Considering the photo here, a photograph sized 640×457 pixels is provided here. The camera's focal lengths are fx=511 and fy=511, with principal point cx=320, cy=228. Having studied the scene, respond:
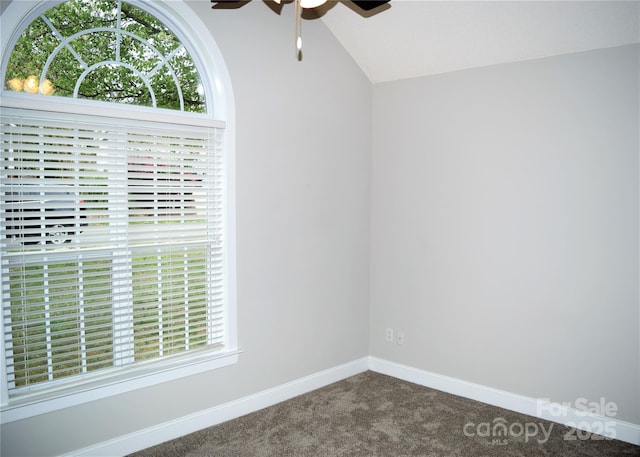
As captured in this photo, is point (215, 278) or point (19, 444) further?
point (215, 278)

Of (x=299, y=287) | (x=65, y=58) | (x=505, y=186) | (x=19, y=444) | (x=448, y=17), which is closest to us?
(x=19, y=444)

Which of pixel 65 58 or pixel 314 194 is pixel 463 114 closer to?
pixel 314 194

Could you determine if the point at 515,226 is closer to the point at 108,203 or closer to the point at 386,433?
the point at 386,433

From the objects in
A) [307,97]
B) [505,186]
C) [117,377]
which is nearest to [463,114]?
[505,186]

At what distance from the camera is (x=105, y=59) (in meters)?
2.82

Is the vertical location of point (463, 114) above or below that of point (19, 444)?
above

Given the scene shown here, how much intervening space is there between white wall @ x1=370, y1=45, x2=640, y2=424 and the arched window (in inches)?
58.4

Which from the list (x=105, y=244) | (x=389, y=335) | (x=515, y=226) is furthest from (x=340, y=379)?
(x=105, y=244)

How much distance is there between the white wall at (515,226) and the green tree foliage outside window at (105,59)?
5.68 feet

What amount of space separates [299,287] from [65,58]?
2.06 meters

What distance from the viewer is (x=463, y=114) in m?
3.66

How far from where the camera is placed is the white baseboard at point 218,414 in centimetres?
282

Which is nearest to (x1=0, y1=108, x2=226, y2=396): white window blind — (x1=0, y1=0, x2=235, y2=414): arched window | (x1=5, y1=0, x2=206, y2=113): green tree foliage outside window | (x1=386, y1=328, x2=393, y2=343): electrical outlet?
(x1=0, y1=0, x2=235, y2=414): arched window

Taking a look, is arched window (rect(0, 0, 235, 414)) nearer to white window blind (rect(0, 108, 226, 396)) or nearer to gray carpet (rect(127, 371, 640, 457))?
white window blind (rect(0, 108, 226, 396))
